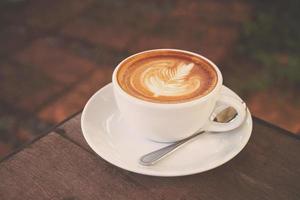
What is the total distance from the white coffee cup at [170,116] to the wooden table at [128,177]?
0.06 metres

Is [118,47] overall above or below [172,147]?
below

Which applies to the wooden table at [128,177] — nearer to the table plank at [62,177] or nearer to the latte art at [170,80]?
the table plank at [62,177]

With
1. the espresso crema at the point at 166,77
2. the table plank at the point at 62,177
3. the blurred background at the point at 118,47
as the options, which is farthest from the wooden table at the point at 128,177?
the blurred background at the point at 118,47

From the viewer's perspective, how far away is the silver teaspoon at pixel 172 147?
497 millimetres

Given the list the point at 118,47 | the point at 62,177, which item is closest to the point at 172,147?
the point at 62,177

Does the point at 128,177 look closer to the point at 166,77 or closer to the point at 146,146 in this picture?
the point at 146,146

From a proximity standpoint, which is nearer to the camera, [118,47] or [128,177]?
[128,177]

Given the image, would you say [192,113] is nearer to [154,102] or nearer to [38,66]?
[154,102]

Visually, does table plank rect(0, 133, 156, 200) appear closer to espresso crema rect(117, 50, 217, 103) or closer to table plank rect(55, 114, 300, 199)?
table plank rect(55, 114, 300, 199)

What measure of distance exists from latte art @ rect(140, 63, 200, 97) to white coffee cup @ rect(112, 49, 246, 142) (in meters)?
0.04

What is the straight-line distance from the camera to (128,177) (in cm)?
51

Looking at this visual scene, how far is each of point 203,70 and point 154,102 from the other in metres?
0.12

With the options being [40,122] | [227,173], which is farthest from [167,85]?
[40,122]

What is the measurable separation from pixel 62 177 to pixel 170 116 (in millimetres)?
175
